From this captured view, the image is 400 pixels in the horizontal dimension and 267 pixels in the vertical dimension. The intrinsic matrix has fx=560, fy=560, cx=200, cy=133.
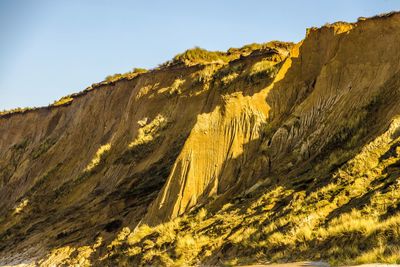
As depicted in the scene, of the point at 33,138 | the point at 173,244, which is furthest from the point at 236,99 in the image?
the point at 33,138

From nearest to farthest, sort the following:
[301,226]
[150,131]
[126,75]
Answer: [301,226]
[150,131]
[126,75]

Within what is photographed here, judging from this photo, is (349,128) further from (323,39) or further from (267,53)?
(267,53)

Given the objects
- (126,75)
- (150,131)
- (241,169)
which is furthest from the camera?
(126,75)

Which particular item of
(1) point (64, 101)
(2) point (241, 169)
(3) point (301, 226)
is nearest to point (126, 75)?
(1) point (64, 101)

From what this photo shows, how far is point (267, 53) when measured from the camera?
3189cm

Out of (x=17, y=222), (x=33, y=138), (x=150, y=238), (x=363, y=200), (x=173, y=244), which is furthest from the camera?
Result: (x=33, y=138)

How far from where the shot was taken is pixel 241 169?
1006 inches

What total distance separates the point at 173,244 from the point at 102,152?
17610 mm

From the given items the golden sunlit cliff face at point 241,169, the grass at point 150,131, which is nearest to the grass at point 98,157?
the golden sunlit cliff face at point 241,169

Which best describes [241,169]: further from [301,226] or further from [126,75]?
[126,75]

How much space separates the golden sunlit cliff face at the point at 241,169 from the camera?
1767 centimetres

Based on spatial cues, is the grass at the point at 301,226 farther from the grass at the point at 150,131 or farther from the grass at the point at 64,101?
the grass at the point at 64,101

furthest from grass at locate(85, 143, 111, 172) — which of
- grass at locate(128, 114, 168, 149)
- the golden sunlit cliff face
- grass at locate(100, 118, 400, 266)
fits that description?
grass at locate(100, 118, 400, 266)

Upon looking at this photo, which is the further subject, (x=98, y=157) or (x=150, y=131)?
(x=98, y=157)
